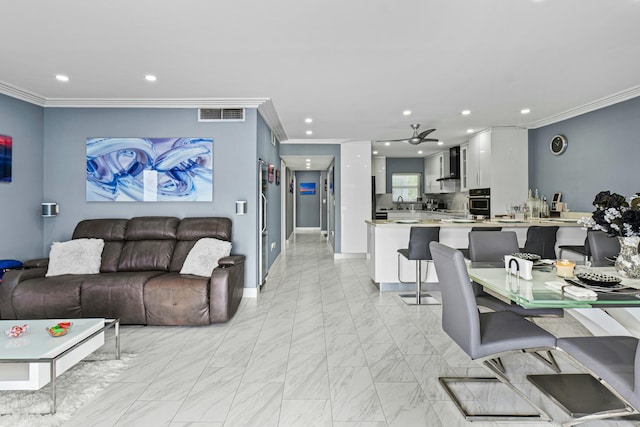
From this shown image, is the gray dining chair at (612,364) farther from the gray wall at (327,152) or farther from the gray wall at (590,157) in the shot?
the gray wall at (327,152)

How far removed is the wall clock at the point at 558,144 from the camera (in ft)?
18.4

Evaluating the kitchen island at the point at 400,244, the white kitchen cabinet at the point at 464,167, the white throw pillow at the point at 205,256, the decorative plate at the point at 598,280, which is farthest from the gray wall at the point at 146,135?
the white kitchen cabinet at the point at 464,167

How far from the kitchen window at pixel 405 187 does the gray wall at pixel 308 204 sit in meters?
3.47

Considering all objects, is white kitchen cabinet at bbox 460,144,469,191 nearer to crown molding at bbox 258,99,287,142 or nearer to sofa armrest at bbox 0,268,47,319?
crown molding at bbox 258,99,287,142

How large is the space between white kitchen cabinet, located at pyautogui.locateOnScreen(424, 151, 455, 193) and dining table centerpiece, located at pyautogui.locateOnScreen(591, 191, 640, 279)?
661 centimetres

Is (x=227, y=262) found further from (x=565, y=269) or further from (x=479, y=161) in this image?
(x=479, y=161)

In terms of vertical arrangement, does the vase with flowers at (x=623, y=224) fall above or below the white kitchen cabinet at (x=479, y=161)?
below

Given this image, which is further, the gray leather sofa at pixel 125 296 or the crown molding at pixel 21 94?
the crown molding at pixel 21 94

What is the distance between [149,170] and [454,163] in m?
6.61

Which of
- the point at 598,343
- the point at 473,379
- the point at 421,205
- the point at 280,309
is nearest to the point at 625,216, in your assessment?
the point at 598,343

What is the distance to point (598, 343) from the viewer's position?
6.05ft

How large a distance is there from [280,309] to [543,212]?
4.67m

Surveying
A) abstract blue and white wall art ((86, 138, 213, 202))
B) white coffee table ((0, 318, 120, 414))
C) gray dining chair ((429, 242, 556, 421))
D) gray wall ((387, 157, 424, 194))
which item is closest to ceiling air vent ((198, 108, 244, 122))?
abstract blue and white wall art ((86, 138, 213, 202))

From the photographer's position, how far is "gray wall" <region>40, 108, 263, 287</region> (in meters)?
4.56
